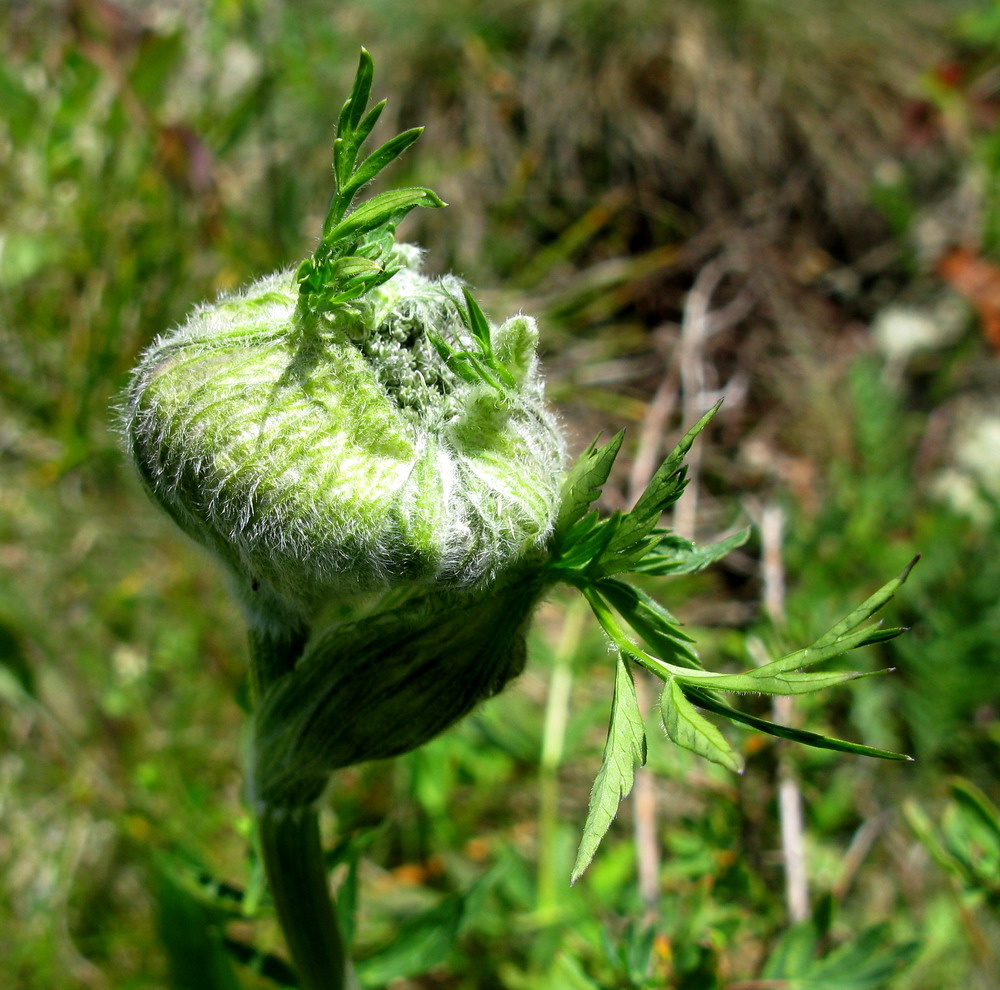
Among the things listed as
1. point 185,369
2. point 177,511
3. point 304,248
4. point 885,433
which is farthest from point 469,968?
point 304,248

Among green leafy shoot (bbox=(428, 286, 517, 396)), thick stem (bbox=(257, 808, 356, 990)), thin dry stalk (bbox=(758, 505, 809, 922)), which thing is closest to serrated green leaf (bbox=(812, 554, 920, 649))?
green leafy shoot (bbox=(428, 286, 517, 396))

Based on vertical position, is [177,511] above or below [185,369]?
below

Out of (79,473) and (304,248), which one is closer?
(79,473)

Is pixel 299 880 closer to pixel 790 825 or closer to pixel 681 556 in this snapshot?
pixel 681 556

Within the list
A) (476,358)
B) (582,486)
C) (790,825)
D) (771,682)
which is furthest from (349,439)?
(790,825)

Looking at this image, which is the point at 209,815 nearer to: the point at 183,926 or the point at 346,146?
the point at 183,926

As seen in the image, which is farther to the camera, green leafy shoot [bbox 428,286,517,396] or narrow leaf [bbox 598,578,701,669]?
narrow leaf [bbox 598,578,701,669]

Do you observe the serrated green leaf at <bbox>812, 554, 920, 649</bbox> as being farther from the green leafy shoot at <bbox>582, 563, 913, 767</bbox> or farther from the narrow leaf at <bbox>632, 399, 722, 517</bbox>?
the narrow leaf at <bbox>632, 399, 722, 517</bbox>
